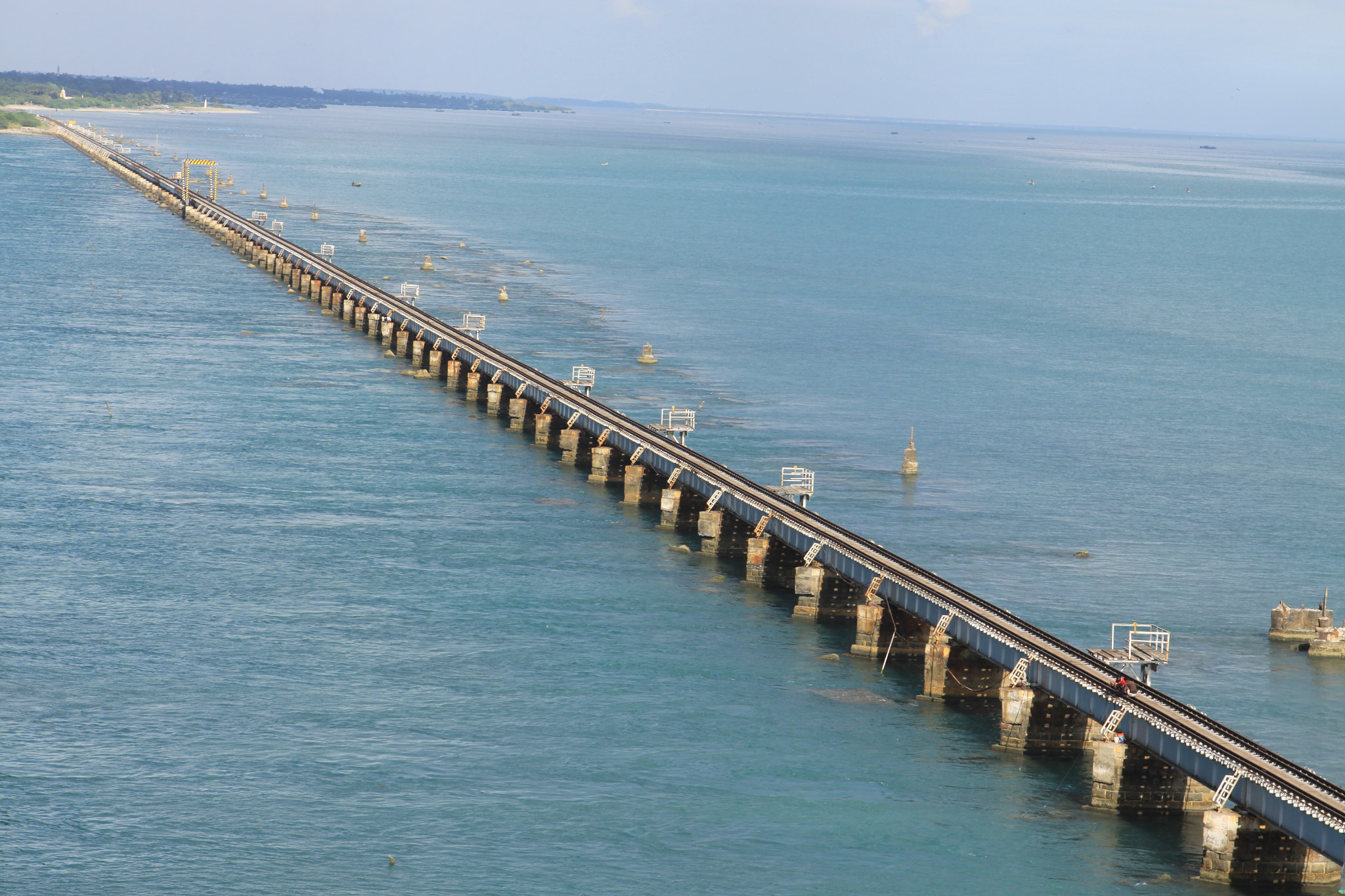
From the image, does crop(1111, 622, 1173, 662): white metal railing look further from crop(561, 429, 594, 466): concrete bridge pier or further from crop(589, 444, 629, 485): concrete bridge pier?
crop(561, 429, 594, 466): concrete bridge pier

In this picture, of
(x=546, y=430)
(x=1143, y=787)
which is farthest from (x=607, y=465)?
(x=1143, y=787)

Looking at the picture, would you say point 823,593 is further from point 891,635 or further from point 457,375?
point 457,375

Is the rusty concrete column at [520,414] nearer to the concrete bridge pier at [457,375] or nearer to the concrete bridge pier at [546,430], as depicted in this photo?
the concrete bridge pier at [546,430]

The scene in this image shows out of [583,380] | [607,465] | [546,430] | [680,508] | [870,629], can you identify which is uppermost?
[583,380]

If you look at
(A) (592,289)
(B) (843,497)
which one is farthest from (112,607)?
(A) (592,289)

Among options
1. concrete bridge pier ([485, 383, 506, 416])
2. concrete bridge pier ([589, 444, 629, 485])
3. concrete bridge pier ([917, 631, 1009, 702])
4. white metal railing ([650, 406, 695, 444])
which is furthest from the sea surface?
white metal railing ([650, 406, 695, 444])

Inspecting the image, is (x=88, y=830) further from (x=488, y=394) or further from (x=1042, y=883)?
(x=488, y=394)
